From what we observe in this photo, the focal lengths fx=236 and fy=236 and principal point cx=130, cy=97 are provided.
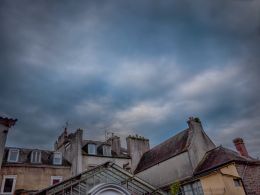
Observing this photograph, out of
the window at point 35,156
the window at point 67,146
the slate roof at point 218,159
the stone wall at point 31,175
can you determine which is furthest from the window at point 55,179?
the slate roof at point 218,159

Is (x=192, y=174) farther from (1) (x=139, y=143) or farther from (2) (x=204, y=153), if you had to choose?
(1) (x=139, y=143)

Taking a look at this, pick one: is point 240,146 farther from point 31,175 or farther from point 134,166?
point 31,175

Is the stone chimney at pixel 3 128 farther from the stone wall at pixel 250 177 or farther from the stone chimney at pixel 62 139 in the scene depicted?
the stone wall at pixel 250 177

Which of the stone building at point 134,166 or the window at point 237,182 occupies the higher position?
the stone building at point 134,166

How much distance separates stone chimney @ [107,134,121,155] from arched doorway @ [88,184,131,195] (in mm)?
11407

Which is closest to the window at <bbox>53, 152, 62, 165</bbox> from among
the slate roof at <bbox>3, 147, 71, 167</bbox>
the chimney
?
the slate roof at <bbox>3, 147, 71, 167</bbox>

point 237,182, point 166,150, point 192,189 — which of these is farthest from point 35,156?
point 237,182

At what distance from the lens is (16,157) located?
22.9 metres

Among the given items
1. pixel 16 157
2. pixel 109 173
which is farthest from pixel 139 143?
pixel 16 157

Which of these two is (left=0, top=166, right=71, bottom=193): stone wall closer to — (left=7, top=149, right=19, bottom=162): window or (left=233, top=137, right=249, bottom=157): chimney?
(left=7, top=149, right=19, bottom=162): window

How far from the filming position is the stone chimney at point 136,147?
29.2 m

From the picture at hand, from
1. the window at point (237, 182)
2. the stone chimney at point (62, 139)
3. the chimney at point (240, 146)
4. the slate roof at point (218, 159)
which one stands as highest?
the stone chimney at point (62, 139)

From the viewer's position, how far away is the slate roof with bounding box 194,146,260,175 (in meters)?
19.0

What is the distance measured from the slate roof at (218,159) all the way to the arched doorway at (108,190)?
7188mm
